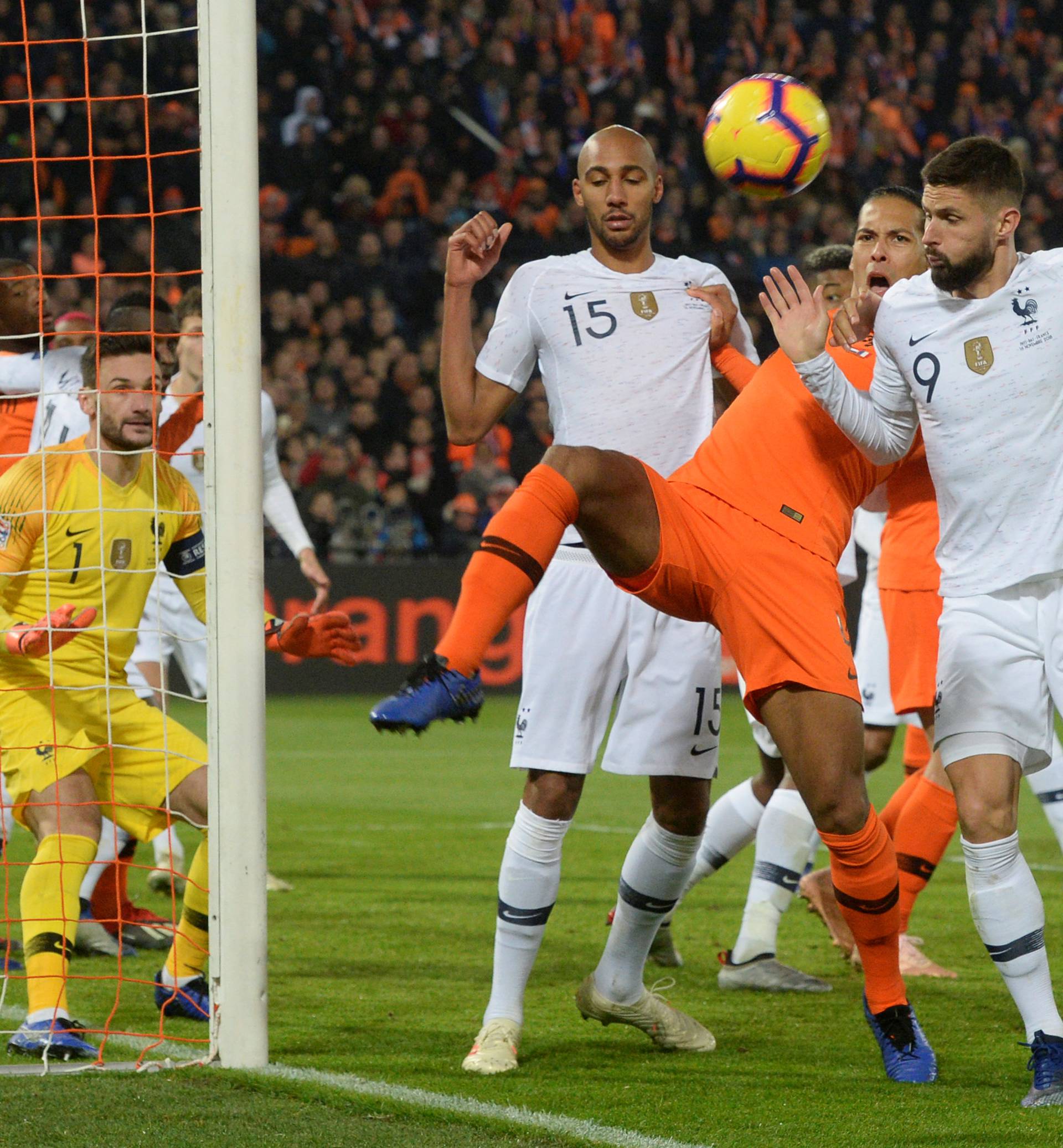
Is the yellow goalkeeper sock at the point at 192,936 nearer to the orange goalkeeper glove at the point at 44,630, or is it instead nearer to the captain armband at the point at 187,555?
the orange goalkeeper glove at the point at 44,630

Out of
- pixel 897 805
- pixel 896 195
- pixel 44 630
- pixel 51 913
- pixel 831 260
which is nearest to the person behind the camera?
pixel 44 630

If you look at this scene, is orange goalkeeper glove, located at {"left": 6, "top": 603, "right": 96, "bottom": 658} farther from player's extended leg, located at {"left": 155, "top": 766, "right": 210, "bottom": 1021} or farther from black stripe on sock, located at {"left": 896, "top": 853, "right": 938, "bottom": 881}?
black stripe on sock, located at {"left": 896, "top": 853, "right": 938, "bottom": 881}

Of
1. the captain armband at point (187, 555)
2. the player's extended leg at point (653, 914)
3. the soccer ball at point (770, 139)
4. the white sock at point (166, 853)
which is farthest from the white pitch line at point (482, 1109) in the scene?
the white sock at point (166, 853)

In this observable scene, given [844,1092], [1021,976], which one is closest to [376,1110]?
[844,1092]

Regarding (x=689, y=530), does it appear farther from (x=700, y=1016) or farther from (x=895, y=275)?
(x=700, y=1016)

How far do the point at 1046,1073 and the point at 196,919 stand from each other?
2.25m

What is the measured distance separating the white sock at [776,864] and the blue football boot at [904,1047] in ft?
4.25

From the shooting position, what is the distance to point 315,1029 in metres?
4.48

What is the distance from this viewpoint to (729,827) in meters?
5.79

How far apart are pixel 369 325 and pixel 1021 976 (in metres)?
14.0

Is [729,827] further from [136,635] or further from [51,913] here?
[51,913]

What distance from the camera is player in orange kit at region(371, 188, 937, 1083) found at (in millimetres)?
3736

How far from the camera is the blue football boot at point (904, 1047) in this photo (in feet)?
13.0

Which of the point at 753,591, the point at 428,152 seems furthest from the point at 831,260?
the point at 428,152
